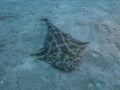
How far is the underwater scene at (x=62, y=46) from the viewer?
4.91 m

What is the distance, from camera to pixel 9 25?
739 cm

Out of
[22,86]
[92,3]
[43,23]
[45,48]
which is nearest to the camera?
[22,86]

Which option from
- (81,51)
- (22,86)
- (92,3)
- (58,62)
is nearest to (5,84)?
(22,86)

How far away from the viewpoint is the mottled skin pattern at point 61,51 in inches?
197

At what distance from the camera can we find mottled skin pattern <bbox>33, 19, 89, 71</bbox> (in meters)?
5.00

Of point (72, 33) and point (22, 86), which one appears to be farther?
point (72, 33)

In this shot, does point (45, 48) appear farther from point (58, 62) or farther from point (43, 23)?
point (43, 23)

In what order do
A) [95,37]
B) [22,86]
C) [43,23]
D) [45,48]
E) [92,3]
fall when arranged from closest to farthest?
[22,86], [45,48], [95,37], [43,23], [92,3]

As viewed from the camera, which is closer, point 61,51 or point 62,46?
point 61,51

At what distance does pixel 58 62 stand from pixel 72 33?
1732mm

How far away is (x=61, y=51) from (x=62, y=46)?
0.16m

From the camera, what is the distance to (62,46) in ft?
17.4

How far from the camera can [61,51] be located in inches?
205

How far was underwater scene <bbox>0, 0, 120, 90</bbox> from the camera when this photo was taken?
491 cm
